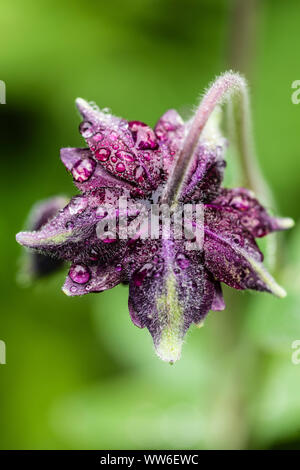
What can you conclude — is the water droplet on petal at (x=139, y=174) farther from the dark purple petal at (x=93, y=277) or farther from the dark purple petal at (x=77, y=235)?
the dark purple petal at (x=93, y=277)

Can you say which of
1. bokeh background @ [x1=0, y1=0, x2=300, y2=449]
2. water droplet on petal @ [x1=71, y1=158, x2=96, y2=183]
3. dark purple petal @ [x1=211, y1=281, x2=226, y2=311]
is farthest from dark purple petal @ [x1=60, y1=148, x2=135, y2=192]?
bokeh background @ [x1=0, y1=0, x2=300, y2=449]

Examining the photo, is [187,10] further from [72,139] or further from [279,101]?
[72,139]

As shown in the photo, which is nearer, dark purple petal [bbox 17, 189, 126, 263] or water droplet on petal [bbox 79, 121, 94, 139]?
dark purple petal [bbox 17, 189, 126, 263]

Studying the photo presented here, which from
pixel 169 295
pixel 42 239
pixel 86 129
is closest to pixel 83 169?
pixel 86 129

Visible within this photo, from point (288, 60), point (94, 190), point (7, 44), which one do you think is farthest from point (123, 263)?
point (288, 60)

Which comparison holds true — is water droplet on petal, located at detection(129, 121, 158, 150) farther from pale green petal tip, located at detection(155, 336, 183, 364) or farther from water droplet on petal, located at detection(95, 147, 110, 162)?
pale green petal tip, located at detection(155, 336, 183, 364)
